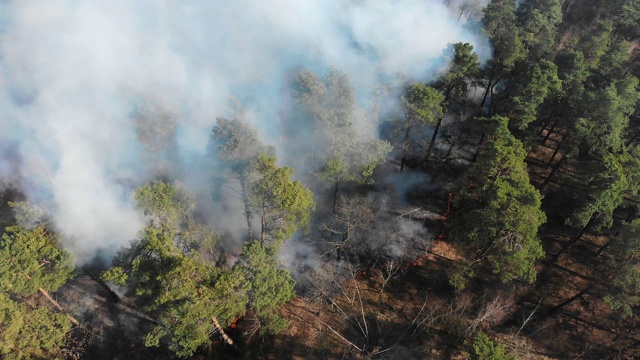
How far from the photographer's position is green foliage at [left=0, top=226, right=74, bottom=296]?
1972 cm

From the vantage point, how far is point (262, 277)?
1898 cm

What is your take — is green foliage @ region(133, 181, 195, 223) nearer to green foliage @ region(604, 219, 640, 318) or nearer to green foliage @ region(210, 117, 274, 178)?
green foliage @ region(210, 117, 274, 178)

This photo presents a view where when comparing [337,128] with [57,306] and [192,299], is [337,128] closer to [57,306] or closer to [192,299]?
[192,299]

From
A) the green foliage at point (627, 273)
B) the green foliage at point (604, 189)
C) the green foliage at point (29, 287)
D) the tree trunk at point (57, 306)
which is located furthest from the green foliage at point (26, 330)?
the green foliage at point (604, 189)

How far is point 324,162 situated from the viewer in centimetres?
2517

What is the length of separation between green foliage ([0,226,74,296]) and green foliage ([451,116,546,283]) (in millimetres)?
22369

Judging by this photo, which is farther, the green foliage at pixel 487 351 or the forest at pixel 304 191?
the forest at pixel 304 191

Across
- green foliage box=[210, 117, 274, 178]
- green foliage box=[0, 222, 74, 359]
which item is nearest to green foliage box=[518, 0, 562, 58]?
green foliage box=[210, 117, 274, 178]

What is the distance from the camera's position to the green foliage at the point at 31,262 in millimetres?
19719

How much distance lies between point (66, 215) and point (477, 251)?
23892 millimetres

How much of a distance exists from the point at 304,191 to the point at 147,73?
1736cm

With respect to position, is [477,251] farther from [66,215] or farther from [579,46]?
[66,215]

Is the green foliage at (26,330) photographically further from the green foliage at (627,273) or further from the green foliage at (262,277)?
the green foliage at (627,273)

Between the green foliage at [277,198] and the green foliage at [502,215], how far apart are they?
957 centimetres
